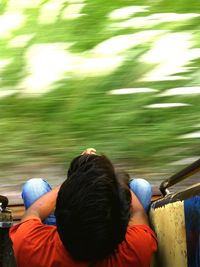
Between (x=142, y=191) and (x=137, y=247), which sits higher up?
(x=137, y=247)

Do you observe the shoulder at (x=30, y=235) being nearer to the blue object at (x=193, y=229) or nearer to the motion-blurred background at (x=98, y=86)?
the blue object at (x=193, y=229)

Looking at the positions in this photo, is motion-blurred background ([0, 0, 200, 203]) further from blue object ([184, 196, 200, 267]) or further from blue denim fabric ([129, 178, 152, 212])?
blue object ([184, 196, 200, 267])

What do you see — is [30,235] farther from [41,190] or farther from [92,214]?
[41,190]

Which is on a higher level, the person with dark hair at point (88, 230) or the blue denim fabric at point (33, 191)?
the person with dark hair at point (88, 230)

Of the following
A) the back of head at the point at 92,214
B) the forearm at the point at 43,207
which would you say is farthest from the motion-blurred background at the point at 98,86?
the back of head at the point at 92,214

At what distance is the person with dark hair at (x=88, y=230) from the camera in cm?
102

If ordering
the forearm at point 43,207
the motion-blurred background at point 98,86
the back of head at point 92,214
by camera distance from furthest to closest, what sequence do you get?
the motion-blurred background at point 98,86 < the forearm at point 43,207 < the back of head at point 92,214

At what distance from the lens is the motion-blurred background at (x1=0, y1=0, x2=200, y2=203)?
1.96 m

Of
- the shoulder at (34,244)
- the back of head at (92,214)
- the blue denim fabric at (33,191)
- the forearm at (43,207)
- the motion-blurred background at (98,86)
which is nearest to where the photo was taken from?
the back of head at (92,214)

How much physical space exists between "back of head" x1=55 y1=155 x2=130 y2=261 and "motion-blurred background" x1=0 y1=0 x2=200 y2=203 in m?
0.86

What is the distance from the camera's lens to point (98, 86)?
209 cm

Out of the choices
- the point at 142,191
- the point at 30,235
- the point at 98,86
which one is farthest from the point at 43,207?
the point at 98,86

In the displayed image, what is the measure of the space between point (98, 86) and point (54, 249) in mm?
1058

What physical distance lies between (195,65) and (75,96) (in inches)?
19.8
